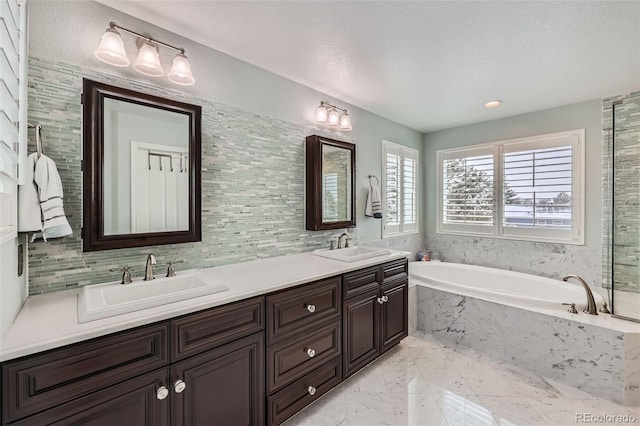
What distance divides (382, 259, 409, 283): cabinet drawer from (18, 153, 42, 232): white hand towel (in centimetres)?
214

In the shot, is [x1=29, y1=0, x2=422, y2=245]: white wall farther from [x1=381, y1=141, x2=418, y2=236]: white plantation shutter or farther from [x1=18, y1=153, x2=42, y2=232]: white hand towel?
[x1=18, y1=153, x2=42, y2=232]: white hand towel

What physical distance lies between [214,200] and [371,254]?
1.32 m

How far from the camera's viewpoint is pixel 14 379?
0.88 meters

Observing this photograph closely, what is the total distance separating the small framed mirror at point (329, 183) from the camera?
2.46 meters

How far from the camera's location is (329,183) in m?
2.60

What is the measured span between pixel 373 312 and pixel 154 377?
61.2 inches

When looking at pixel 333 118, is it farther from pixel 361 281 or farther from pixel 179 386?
pixel 179 386

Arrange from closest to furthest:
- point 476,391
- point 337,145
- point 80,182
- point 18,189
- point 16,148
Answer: point 16,148, point 18,189, point 80,182, point 476,391, point 337,145

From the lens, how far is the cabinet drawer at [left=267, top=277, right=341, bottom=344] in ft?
5.09

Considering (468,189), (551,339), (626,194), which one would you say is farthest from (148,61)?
(626,194)

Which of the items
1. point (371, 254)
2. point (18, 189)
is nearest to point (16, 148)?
point (18, 189)

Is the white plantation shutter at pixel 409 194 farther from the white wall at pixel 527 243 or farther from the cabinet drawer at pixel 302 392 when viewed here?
the cabinet drawer at pixel 302 392

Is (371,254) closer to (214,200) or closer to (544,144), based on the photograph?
(214,200)

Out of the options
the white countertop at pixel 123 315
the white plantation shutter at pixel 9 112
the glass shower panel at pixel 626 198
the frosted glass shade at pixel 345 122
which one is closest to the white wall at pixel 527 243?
the glass shower panel at pixel 626 198
